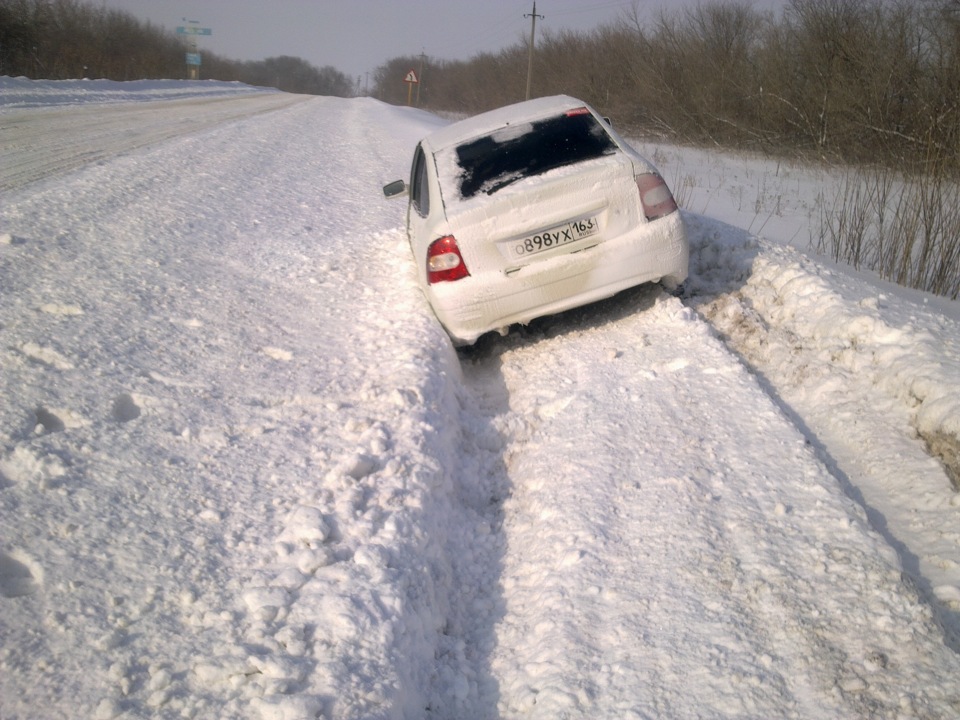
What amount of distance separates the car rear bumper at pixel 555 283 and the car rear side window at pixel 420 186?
3.08ft

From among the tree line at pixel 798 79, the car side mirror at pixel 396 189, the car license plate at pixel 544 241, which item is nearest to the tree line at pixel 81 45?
the tree line at pixel 798 79

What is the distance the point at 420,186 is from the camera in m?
6.33

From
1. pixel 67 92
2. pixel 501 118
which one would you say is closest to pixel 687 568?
pixel 501 118

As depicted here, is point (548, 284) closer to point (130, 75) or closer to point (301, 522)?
point (301, 522)

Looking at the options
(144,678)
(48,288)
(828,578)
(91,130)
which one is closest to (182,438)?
(144,678)

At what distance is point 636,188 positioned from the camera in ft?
17.1

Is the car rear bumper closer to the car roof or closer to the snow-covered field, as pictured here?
the snow-covered field

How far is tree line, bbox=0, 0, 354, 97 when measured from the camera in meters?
30.6

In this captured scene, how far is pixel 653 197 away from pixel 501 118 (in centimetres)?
145

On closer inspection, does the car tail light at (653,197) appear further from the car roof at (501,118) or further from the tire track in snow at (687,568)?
the tire track in snow at (687,568)

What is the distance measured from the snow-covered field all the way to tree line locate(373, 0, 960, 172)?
4.51m

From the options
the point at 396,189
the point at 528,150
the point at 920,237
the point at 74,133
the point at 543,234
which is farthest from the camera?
the point at 74,133

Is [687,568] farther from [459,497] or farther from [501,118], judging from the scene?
[501,118]

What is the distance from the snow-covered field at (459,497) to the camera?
253cm
